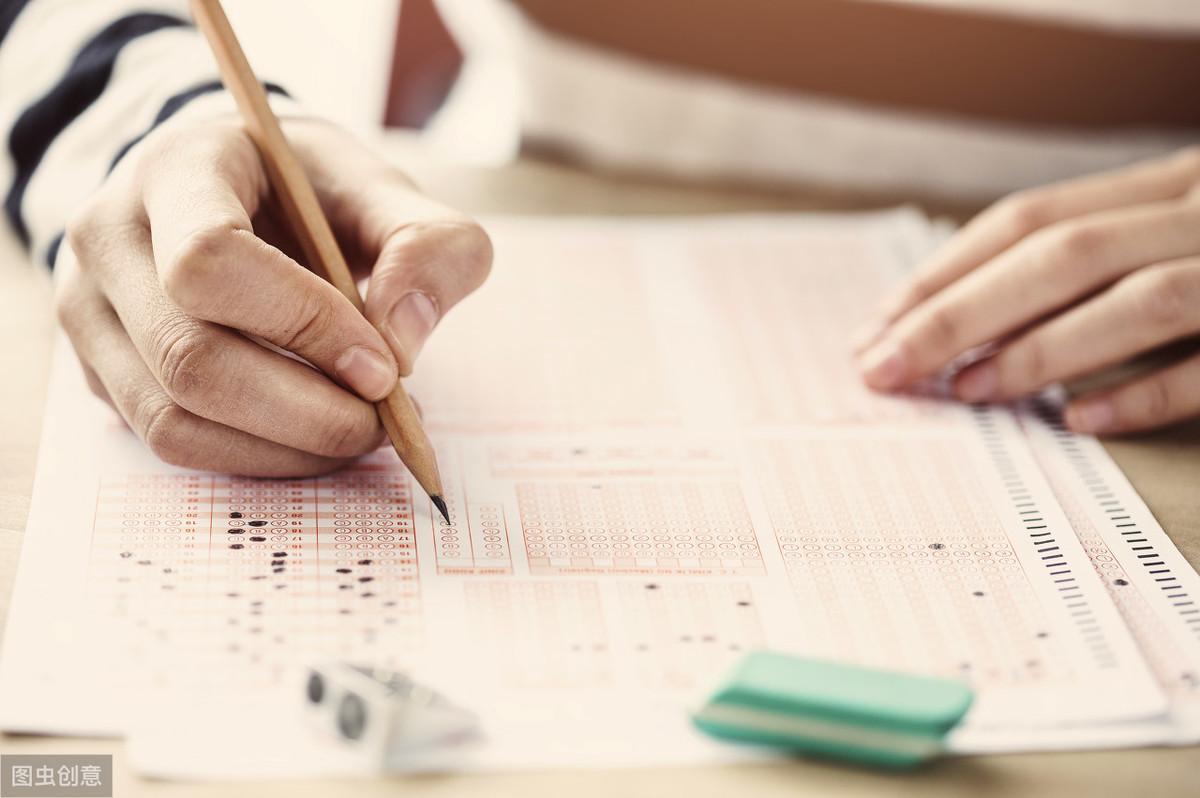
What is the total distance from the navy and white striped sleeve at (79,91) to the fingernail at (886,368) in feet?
1.33

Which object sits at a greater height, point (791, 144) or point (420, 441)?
point (791, 144)

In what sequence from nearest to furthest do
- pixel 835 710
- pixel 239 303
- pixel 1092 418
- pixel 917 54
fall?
1. pixel 835 710
2. pixel 239 303
3. pixel 1092 418
4. pixel 917 54

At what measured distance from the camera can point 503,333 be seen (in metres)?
0.81

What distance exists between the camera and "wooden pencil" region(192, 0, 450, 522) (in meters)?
0.61

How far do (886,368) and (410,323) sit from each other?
31 centimetres

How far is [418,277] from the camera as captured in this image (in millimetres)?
645

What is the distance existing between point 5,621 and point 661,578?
29 centimetres

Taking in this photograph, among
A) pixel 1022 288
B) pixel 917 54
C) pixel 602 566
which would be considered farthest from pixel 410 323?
pixel 917 54

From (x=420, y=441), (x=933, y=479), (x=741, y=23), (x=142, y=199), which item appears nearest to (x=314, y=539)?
(x=420, y=441)

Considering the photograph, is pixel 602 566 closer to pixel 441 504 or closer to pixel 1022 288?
pixel 441 504

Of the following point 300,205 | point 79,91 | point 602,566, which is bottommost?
point 602,566

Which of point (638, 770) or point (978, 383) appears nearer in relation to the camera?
point (638, 770)

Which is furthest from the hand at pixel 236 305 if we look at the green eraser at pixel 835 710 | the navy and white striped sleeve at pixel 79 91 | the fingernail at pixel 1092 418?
the fingernail at pixel 1092 418

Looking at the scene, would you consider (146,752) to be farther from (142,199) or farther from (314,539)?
(142,199)
